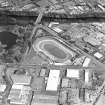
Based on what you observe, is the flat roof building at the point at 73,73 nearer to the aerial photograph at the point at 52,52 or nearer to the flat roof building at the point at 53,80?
the aerial photograph at the point at 52,52

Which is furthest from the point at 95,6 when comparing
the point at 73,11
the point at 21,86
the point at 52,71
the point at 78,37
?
the point at 21,86

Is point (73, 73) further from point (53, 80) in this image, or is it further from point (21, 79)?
point (21, 79)

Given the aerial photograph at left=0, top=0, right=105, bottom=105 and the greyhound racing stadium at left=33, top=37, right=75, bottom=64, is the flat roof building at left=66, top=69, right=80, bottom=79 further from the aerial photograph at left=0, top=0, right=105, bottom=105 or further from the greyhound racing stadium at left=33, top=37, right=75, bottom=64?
the greyhound racing stadium at left=33, top=37, right=75, bottom=64

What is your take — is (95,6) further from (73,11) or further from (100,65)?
A: (100,65)

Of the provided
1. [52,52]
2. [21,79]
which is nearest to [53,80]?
[21,79]

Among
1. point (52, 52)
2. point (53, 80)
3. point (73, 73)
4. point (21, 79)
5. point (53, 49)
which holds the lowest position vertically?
point (21, 79)

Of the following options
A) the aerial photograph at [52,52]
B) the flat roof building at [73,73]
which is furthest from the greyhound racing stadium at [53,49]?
the flat roof building at [73,73]

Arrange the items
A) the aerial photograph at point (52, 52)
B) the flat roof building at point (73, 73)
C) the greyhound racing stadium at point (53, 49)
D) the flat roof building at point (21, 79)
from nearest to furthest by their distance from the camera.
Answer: the aerial photograph at point (52, 52) < the flat roof building at point (21, 79) < the flat roof building at point (73, 73) < the greyhound racing stadium at point (53, 49)

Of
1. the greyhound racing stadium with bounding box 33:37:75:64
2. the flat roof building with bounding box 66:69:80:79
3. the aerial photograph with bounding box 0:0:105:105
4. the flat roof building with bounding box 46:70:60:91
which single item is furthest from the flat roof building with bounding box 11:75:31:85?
the flat roof building with bounding box 66:69:80:79

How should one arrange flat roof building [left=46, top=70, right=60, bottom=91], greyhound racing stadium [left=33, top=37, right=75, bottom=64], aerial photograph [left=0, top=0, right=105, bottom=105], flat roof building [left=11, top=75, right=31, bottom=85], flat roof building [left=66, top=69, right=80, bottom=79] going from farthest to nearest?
greyhound racing stadium [left=33, top=37, right=75, bottom=64] → flat roof building [left=66, top=69, right=80, bottom=79] → flat roof building [left=11, top=75, right=31, bottom=85] → flat roof building [left=46, top=70, right=60, bottom=91] → aerial photograph [left=0, top=0, right=105, bottom=105]
